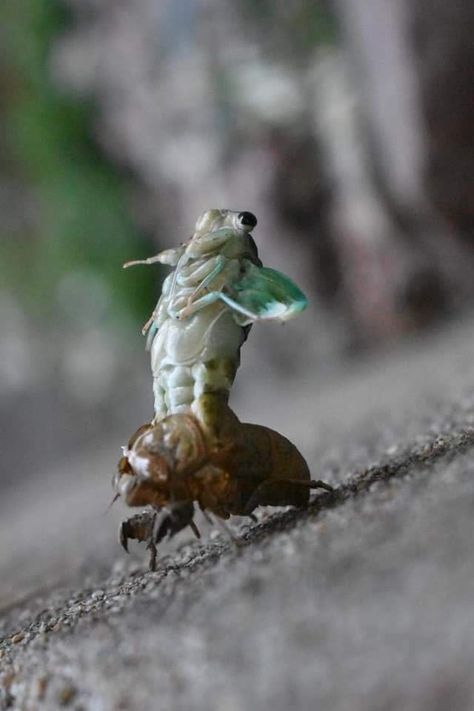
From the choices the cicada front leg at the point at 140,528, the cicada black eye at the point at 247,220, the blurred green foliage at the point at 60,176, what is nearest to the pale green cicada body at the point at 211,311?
the cicada black eye at the point at 247,220

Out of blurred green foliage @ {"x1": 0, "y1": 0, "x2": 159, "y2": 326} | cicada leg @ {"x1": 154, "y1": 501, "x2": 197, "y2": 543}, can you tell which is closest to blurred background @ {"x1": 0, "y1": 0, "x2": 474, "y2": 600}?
blurred green foliage @ {"x1": 0, "y1": 0, "x2": 159, "y2": 326}

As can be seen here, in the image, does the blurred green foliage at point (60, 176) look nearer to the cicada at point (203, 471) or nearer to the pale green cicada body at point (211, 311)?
the pale green cicada body at point (211, 311)

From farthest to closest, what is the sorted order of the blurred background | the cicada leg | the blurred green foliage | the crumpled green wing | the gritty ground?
the blurred green foliage < the blurred background < the crumpled green wing < the cicada leg < the gritty ground

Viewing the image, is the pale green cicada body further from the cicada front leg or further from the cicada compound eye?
the cicada front leg

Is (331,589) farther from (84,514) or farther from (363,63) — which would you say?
(363,63)

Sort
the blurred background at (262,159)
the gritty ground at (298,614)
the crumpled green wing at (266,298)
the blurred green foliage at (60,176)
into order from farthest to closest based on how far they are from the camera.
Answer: the blurred green foliage at (60,176), the blurred background at (262,159), the crumpled green wing at (266,298), the gritty ground at (298,614)

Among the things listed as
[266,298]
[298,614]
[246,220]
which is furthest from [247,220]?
[298,614]

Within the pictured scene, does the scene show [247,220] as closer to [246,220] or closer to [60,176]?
[246,220]
